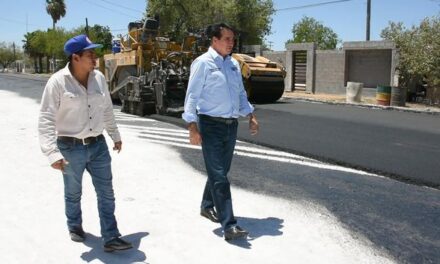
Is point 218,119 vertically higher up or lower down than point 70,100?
lower down

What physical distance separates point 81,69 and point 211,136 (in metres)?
1.19

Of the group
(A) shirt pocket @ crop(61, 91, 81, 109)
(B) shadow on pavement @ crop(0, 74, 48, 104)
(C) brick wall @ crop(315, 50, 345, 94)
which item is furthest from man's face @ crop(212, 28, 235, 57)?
(C) brick wall @ crop(315, 50, 345, 94)

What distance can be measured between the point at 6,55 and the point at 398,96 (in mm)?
109016

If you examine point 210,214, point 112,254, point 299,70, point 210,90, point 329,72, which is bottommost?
point 112,254

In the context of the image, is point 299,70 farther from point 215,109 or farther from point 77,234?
point 77,234

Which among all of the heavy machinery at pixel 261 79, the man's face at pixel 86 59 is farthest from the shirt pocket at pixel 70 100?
the heavy machinery at pixel 261 79

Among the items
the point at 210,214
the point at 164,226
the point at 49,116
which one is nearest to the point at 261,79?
the point at 210,214

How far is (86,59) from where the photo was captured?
12.5 feet

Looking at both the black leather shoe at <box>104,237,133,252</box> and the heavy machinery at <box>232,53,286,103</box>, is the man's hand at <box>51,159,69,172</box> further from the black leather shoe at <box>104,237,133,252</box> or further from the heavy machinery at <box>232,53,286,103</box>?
the heavy machinery at <box>232,53,286,103</box>

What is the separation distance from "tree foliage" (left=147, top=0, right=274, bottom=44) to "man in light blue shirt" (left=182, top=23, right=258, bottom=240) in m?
26.0

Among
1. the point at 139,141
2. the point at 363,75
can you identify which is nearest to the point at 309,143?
the point at 139,141

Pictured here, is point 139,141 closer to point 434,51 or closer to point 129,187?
A: point 129,187

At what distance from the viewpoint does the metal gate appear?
2583cm

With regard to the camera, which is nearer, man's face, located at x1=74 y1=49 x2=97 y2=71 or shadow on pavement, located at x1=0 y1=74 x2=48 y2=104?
man's face, located at x1=74 y1=49 x2=97 y2=71
